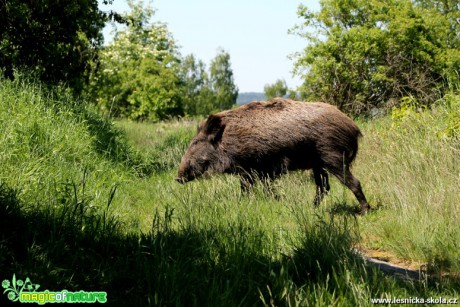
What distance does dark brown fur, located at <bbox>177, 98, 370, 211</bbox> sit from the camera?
22.5 feet

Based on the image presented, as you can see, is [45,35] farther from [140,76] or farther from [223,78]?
[223,78]

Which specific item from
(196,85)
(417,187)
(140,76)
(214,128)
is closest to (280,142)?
(214,128)

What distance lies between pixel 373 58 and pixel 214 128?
8555 millimetres

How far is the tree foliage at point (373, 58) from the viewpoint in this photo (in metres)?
14.4

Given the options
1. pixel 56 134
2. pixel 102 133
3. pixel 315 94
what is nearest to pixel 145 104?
pixel 315 94

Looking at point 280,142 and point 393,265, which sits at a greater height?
point 280,142

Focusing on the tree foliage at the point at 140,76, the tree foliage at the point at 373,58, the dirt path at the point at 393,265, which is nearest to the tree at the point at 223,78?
the tree foliage at the point at 140,76

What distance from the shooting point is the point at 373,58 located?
587 inches

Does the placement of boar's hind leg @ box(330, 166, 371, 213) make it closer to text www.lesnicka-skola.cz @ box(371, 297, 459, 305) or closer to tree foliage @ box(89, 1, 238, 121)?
text www.lesnicka-skola.cz @ box(371, 297, 459, 305)

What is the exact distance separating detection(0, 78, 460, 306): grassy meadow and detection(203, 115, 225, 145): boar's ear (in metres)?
0.60

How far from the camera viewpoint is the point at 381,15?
1485cm

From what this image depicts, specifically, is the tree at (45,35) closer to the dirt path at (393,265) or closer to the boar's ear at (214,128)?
the boar's ear at (214,128)

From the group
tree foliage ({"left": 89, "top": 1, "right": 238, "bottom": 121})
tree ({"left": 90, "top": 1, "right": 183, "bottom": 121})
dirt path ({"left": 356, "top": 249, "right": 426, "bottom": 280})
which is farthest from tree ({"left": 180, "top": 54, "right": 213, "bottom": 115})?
dirt path ({"left": 356, "top": 249, "right": 426, "bottom": 280})

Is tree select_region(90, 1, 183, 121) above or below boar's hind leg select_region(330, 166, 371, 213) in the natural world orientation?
above
